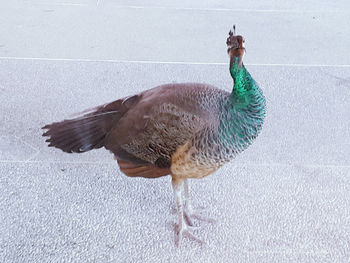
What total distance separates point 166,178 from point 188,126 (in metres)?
0.57

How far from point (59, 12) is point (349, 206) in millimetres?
2728

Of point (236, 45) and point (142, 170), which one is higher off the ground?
point (236, 45)

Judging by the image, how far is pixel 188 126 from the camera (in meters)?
1.25

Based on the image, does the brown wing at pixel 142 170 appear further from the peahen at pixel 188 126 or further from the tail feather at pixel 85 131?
the tail feather at pixel 85 131

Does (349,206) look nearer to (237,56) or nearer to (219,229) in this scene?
(219,229)

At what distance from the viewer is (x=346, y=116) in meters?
2.20

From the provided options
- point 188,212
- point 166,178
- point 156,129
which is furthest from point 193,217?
point 156,129

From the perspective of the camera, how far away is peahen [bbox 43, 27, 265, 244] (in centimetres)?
125

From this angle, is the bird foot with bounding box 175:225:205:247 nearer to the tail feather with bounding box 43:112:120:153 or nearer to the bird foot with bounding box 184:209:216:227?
the bird foot with bounding box 184:209:216:227

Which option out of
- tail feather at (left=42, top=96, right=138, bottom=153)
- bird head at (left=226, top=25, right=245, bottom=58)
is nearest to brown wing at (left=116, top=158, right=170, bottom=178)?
tail feather at (left=42, top=96, right=138, bottom=153)

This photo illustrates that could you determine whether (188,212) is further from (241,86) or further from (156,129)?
(241,86)

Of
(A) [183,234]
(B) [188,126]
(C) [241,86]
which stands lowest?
(A) [183,234]

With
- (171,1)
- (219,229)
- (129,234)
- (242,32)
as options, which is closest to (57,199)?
(129,234)

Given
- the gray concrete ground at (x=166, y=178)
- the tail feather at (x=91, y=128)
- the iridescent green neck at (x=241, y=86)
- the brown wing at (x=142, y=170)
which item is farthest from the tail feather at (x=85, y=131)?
the iridescent green neck at (x=241, y=86)
